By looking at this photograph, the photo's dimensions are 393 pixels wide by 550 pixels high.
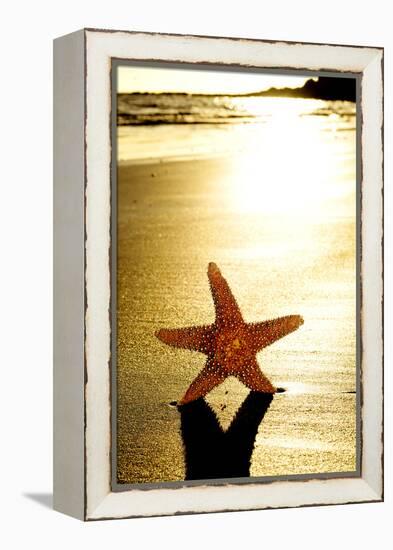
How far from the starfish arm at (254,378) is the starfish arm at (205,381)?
0.06m

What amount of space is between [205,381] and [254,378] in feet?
0.56

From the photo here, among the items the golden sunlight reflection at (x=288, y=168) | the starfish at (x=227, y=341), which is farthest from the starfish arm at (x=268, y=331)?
the golden sunlight reflection at (x=288, y=168)

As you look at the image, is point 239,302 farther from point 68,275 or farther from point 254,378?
point 68,275

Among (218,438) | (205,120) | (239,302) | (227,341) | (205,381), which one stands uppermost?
(205,120)

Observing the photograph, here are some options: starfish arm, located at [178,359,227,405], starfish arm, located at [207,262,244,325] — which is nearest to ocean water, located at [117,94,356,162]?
starfish arm, located at [207,262,244,325]

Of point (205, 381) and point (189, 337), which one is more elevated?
point (189, 337)

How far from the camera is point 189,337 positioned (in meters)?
5.81

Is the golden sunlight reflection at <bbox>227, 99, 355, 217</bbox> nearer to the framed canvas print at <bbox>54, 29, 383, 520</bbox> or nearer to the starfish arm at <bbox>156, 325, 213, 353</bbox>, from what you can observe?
the framed canvas print at <bbox>54, 29, 383, 520</bbox>

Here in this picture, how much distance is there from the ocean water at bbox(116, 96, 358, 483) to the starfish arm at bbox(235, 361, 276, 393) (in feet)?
0.08

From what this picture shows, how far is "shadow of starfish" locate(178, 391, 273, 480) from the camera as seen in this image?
19.0 ft

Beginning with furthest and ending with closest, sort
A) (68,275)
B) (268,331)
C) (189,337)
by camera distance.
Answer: (268,331) → (189,337) → (68,275)

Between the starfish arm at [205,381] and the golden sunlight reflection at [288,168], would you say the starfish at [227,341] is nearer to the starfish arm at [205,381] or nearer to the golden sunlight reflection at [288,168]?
the starfish arm at [205,381]

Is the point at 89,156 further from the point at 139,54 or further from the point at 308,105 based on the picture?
the point at 308,105

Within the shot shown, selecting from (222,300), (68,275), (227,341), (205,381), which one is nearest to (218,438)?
(205,381)
